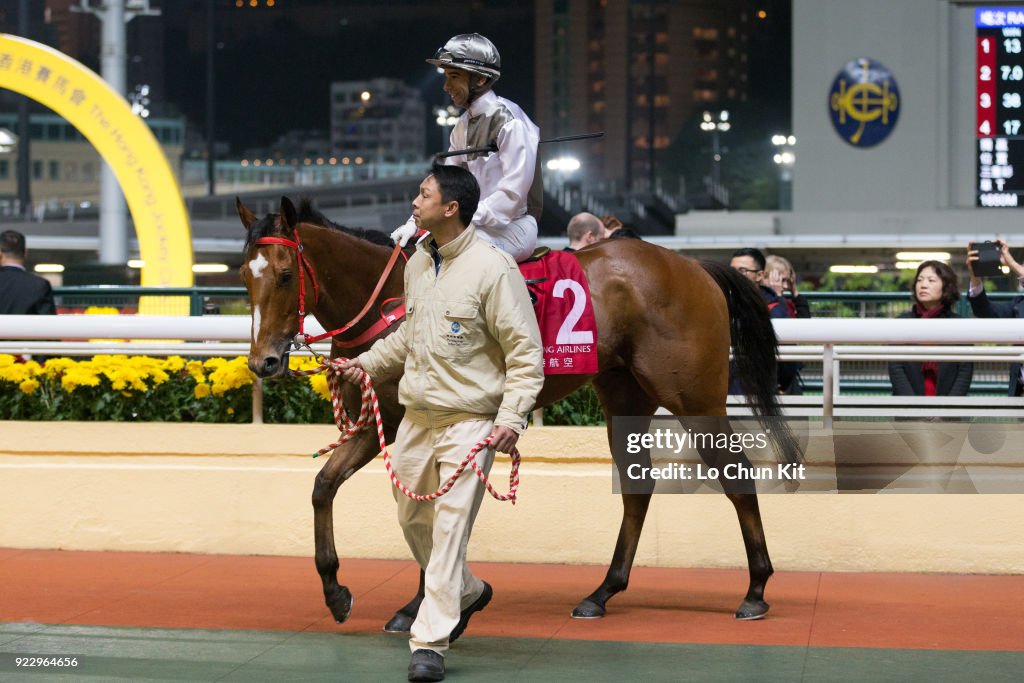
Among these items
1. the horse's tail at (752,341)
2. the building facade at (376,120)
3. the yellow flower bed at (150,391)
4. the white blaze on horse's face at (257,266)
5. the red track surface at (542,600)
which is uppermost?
the building facade at (376,120)

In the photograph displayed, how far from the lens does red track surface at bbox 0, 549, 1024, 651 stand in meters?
5.71

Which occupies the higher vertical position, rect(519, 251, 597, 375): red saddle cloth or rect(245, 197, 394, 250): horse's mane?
rect(245, 197, 394, 250): horse's mane

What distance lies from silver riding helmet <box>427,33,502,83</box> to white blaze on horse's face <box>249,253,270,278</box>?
41.7 inches

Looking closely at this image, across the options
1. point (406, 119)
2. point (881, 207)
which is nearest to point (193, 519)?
point (881, 207)

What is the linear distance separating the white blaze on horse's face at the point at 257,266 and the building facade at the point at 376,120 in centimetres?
6607

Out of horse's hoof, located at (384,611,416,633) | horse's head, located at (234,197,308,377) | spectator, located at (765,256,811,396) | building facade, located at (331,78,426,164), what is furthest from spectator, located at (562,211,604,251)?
building facade, located at (331,78,426,164)

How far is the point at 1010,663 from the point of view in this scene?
5062 mm

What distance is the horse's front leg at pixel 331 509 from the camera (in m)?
5.61

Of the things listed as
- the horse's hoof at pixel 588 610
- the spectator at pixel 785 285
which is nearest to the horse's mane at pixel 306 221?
the horse's hoof at pixel 588 610

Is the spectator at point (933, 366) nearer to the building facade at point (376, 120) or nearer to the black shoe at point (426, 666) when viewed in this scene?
the black shoe at point (426, 666)

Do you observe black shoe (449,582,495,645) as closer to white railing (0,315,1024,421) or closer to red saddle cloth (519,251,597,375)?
red saddle cloth (519,251,597,375)

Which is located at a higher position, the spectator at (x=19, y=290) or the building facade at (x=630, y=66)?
the building facade at (x=630, y=66)

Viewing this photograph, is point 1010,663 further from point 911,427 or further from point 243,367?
point 243,367

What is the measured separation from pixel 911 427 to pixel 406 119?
68411 millimetres
